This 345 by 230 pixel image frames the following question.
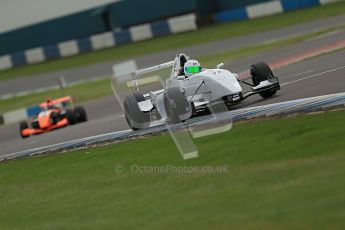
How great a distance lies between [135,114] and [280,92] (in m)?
2.64

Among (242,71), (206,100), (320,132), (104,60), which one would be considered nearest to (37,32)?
(104,60)

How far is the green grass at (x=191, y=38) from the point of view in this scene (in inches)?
1259

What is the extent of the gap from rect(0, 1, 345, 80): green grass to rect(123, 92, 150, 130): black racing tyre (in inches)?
693

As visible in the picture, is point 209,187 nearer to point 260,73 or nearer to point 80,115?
point 260,73

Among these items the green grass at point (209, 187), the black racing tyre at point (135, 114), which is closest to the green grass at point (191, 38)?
the black racing tyre at point (135, 114)

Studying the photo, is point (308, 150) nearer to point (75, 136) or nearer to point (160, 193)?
point (160, 193)

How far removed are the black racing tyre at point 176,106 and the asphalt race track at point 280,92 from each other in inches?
51.2

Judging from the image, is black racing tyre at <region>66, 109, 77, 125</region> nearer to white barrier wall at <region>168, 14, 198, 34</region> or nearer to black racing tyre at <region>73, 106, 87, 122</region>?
black racing tyre at <region>73, 106, 87, 122</region>

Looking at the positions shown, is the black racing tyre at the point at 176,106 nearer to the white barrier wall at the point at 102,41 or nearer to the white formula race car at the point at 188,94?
the white formula race car at the point at 188,94

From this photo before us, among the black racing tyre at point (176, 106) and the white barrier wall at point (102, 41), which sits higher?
the black racing tyre at point (176, 106)

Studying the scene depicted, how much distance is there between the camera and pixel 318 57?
20.1 m

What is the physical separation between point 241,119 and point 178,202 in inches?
166

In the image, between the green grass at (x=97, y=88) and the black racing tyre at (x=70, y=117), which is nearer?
the black racing tyre at (x=70, y=117)

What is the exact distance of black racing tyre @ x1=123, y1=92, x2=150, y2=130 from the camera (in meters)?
14.0
